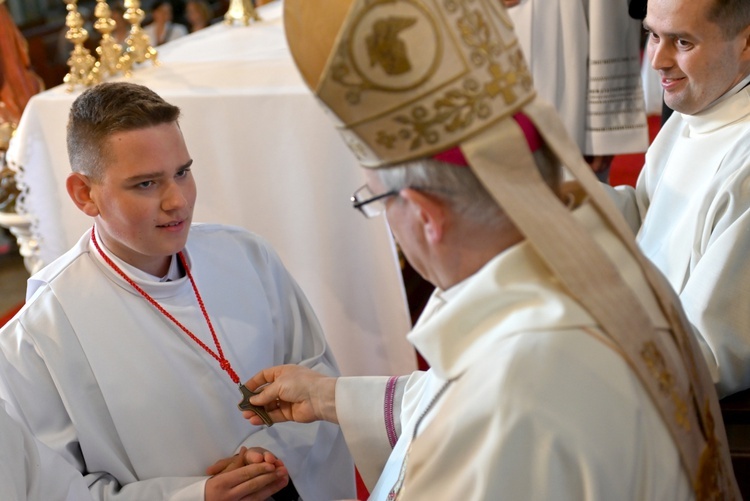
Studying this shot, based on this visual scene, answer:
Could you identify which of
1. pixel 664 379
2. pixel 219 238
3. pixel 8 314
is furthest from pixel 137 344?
pixel 8 314

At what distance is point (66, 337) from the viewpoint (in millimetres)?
2154

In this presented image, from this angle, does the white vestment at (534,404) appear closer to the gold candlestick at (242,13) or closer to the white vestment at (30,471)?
the white vestment at (30,471)

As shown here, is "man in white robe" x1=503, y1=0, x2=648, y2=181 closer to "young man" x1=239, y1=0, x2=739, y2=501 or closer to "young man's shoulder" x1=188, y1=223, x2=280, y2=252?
"young man's shoulder" x1=188, y1=223, x2=280, y2=252

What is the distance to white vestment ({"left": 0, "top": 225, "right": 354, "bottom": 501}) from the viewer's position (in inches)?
83.0

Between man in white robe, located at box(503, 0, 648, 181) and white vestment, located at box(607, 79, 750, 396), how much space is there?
1.36 metres

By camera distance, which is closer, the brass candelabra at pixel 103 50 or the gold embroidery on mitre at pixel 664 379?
the gold embroidery on mitre at pixel 664 379

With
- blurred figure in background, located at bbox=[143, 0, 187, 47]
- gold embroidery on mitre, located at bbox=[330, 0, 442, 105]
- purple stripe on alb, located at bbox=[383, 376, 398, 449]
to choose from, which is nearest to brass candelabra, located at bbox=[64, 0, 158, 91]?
purple stripe on alb, located at bbox=[383, 376, 398, 449]

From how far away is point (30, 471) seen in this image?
5.69ft

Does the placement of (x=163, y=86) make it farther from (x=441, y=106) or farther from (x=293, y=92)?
(x=441, y=106)

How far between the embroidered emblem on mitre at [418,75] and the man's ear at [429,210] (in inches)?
2.1

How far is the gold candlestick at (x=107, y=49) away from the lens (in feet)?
11.9

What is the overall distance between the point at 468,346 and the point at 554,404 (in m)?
0.16

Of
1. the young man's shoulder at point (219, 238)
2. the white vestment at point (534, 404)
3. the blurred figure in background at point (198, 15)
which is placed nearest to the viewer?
the white vestment at point (534, 404)

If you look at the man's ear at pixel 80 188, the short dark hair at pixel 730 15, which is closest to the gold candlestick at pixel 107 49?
the man's ear at pixel 80 188
